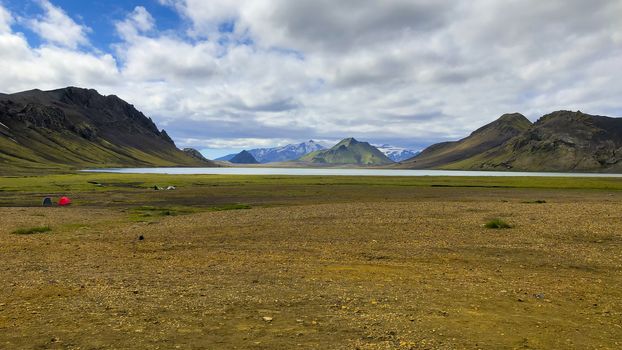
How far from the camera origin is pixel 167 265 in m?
20.7

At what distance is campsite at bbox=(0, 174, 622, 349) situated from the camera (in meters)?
11.3

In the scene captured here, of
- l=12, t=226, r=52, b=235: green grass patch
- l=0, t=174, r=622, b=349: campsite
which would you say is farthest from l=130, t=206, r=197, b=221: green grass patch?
l=12, t=226, r=52, b=235: green grass patch

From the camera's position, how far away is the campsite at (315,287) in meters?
11.3

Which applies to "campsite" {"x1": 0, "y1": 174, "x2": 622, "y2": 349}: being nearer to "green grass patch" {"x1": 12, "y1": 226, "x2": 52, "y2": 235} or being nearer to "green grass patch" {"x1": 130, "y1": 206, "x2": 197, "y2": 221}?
"green grass patch" {"x1": 12, "y1": 226, "x2": 52, "y2": 235}

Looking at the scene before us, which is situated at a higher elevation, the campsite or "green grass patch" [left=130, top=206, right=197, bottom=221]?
the campsite

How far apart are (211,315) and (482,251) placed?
653 inches

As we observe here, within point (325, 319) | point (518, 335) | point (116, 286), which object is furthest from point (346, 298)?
point (116, 286)

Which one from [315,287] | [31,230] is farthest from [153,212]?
[315,287]

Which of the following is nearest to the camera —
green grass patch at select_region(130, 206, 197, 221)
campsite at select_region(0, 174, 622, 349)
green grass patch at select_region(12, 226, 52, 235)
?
campsite at select_region(0, 174, 622, 349)

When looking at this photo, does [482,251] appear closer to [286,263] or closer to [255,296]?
[286,263]

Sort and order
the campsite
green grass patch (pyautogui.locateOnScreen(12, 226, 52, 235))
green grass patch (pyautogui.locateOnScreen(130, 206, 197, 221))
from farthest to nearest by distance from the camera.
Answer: green grass patch (pyautogui.locateOnScreen(130, 206, 197, 221)) → green grass patch (pyautogui.locateOnScreen(12, 226, 52, 235)) → the campsite

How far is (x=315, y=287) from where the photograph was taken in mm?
16375

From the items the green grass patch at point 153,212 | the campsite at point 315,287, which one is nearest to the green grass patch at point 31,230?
the campsite at point 315,287

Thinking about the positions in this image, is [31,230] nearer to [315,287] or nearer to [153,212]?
[153,212]
